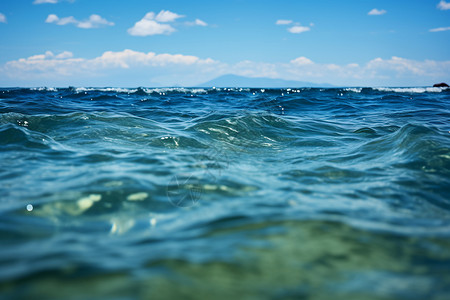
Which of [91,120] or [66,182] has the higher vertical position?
[91,120]

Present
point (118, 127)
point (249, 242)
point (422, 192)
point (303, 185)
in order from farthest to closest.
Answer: point (118, 127) → point (303, 185) → point (422, 192) → point (249, 242)

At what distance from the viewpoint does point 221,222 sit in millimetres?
2562

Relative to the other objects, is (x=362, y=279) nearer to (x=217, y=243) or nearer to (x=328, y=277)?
(x=328, y=277)

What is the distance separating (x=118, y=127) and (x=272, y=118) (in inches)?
174

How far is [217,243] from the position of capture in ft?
7.18

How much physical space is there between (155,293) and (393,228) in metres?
1.92

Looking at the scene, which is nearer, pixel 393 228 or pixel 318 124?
pixel 393 228

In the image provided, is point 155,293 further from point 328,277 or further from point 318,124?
point 318,124

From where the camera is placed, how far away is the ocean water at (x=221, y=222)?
5.70 feet

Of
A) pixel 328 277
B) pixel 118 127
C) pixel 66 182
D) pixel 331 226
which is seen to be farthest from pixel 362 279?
pixel 118 127

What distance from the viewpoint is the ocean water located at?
1.74 metres

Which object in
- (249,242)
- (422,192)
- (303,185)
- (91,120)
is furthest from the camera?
(91,120)

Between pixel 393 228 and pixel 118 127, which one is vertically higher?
pixel 118 127

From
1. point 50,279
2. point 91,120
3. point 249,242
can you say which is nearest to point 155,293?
point 50,279
